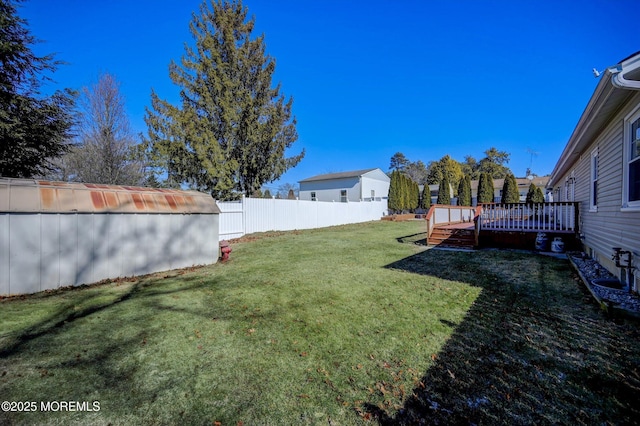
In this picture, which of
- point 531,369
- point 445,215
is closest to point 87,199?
point 531,369

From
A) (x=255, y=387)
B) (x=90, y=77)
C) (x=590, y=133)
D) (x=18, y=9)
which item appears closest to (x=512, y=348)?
(x=255, y=387)

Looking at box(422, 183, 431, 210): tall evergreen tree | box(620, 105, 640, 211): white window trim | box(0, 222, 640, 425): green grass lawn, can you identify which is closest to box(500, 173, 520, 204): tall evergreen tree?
box(422, 183, 431, 210): tall evergreen tree

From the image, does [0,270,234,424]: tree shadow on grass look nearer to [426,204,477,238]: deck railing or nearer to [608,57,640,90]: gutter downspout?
[608,57,640,90]: gutter downspout

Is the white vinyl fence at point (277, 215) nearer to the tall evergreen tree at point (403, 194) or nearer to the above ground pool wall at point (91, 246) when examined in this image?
the above ground pool wall at point (91, 246)

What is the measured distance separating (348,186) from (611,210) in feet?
82.5

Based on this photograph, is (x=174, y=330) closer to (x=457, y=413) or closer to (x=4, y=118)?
(x=457, y=413)

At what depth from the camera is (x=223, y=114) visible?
48.6ft

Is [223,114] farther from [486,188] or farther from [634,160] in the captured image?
[486,188]

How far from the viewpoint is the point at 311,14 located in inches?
566

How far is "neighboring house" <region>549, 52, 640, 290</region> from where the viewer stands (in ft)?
13.8

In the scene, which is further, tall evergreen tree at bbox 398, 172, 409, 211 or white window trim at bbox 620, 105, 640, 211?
tall evergreen tree at bbox 398, 172, 409, 211

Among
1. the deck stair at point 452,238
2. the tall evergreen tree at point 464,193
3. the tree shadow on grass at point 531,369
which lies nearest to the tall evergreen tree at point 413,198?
the tall evergreen tree at point 464,193

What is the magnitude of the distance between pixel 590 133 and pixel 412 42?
42.4 ft

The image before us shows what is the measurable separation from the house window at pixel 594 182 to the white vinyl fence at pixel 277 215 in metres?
12.4
